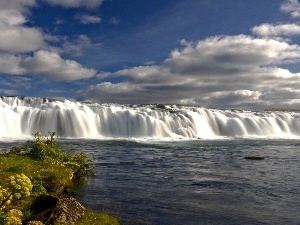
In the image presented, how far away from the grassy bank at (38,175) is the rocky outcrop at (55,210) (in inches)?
8.3

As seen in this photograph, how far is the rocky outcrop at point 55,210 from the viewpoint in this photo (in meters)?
11.5

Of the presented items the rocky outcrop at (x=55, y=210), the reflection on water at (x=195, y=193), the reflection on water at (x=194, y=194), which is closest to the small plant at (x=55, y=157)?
the reflection on water at (x=195, y=193)

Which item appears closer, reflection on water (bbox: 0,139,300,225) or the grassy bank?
the grassy bank

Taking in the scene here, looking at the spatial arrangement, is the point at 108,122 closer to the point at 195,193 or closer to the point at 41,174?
the point at 195,193

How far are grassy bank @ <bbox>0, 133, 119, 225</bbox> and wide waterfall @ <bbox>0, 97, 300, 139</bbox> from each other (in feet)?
132

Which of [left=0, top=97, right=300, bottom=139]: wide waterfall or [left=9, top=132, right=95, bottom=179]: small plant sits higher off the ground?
[left=0, top=97, right=300, bottom=139]: wide waterfall

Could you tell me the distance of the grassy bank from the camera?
9.77 m

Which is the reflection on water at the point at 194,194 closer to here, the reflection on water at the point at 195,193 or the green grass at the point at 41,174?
the reflection on water at the point at 195,193

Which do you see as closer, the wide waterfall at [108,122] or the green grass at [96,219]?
the green grass at [96,219]

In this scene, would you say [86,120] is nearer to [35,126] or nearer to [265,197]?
[35,126]

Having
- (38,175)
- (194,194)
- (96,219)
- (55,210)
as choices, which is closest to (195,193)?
(194,194)

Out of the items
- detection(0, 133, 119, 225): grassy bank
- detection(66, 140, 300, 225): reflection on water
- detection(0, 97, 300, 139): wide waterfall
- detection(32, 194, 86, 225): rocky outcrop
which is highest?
detection(0, 97, 300, 139): wide waterfall

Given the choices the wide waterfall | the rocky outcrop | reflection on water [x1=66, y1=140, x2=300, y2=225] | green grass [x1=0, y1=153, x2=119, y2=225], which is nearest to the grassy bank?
green grass [x1=0, y1=153, x2=119, y2=225]

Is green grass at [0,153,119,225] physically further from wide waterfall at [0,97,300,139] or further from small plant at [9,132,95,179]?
wide waterfall at [0,97,300,139]
